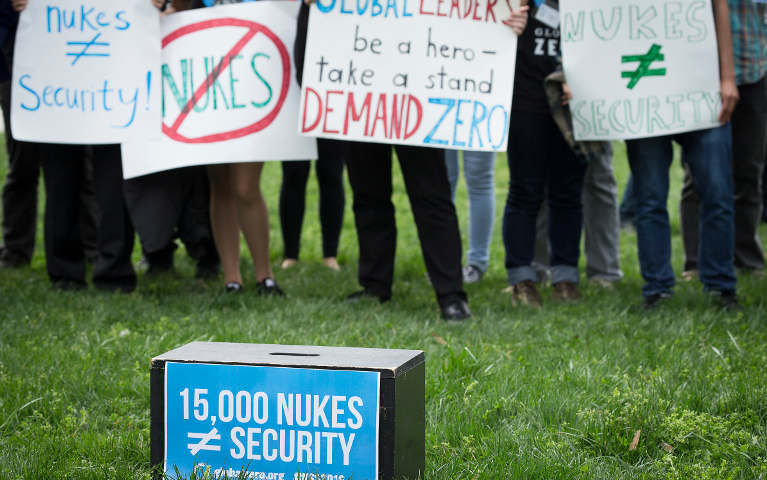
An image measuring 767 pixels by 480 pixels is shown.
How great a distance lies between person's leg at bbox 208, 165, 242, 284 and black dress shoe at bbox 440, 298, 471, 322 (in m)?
1.25

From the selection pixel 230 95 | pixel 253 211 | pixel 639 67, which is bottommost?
pixel 253 211

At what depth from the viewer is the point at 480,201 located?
225 inches

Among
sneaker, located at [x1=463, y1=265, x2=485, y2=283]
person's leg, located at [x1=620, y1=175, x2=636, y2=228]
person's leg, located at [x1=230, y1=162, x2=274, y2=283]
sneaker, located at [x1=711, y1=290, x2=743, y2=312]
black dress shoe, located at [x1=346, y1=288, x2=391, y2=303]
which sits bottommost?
sneaker, located at [x1=463, y1=265, x2=485, y2=283]

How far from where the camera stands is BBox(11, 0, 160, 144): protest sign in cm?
470

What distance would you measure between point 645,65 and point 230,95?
6.84ft

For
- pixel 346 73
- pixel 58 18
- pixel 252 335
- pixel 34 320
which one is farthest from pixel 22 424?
pixel 58 18

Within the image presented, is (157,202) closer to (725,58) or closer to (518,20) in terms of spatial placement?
(518,20)

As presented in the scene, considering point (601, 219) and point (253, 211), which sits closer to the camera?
point (253, 211)

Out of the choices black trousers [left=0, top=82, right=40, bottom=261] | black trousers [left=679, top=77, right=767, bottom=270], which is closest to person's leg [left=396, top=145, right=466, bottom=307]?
black trousers [left=679, top=77, right=767, bottom=270]

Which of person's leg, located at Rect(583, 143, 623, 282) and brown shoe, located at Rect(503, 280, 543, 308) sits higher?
person's leg, located at Rect(583, 143, 623, 282)

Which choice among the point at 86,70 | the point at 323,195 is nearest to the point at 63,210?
the point at 86,70

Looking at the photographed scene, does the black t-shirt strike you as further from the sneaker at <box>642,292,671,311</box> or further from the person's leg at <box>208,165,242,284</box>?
the person's leg at <box>208,165,242,284</box>

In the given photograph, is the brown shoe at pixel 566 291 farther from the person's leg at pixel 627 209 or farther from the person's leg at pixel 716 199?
the person's leg at pixel 627 209

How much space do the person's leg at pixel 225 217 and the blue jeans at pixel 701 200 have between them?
6.92 feet
